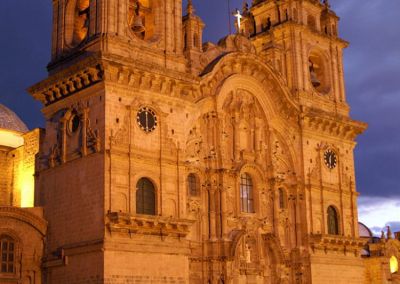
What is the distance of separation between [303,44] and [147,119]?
12.5m

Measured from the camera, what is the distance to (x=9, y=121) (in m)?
37.4

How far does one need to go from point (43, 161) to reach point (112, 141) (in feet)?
13.9

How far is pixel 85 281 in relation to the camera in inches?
1048

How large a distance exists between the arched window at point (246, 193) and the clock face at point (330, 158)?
5.50 meters

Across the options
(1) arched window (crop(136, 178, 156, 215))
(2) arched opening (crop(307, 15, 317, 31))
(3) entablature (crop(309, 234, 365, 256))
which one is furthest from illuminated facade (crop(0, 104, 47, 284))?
(2) arched opening (crop(307, 15, 317, 31))

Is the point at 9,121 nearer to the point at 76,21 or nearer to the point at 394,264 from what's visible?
the point at 76,21

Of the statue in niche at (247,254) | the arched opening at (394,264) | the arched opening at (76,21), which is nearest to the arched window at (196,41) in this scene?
the arched opening at (76,21)

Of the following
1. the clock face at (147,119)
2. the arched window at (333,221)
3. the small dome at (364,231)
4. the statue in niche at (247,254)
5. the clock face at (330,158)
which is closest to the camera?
the clock face at (147,119)

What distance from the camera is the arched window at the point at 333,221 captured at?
36.7 meters

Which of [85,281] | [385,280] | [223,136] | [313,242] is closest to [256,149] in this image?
[223,136]

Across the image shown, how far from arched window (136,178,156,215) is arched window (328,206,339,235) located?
11.7m

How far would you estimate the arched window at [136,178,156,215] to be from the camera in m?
28.0

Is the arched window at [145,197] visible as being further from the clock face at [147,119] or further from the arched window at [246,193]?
the arched window at [246,193]

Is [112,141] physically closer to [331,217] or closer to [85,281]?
[85,281]
